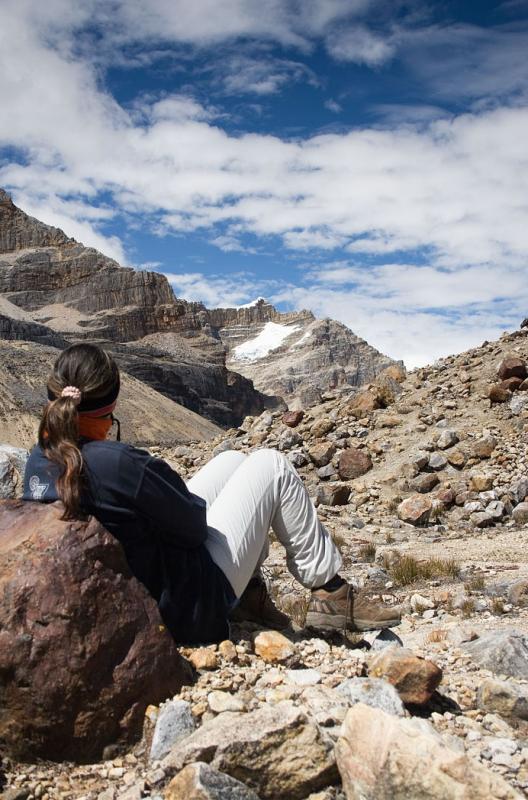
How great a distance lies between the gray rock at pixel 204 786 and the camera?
7.21 feet

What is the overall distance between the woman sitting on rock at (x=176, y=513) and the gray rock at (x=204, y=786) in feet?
2.70

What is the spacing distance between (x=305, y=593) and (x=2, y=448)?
3391mm

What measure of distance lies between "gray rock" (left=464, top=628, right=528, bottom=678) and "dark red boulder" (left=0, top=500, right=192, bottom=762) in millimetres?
1732

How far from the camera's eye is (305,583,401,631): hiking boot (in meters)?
3.58

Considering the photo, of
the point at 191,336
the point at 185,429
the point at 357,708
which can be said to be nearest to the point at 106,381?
the point at 357,708

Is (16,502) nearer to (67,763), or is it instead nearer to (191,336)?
(67,763)

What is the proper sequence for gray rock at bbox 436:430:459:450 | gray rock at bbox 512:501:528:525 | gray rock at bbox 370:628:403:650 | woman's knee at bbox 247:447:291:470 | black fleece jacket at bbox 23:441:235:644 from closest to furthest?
black fleece jacket at bbox 23:441:235:644 → woman's knee at bbox 247:447:291:470 → gray rock at bbox 370:628:403:650 → gray rock at bbox 512:501:528:525 → gray rock at bbox 436:430:459:450

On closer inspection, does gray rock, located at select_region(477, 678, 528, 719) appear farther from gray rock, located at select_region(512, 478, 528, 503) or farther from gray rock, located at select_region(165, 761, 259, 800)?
gray rock, located at select_region(512, 478, 528, 503)

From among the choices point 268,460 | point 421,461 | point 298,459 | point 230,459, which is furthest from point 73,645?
point 298,459

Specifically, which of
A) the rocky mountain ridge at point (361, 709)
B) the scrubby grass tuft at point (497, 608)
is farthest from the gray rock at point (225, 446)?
the scrubby grass tuft at point (497, 608)

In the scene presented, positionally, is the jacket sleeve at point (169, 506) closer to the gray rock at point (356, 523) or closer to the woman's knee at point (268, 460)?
the woman's knee at point (268, 460)

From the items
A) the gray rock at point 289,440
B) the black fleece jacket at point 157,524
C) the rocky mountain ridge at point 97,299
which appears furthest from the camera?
the rocky mountain ridge at point 97,299

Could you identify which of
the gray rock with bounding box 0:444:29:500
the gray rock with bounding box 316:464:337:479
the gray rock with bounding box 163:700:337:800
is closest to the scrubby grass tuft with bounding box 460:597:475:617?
the gray rock with bounding box 163:700:337:800

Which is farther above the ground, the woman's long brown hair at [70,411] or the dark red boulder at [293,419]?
the dark red boulder at [293,419]
